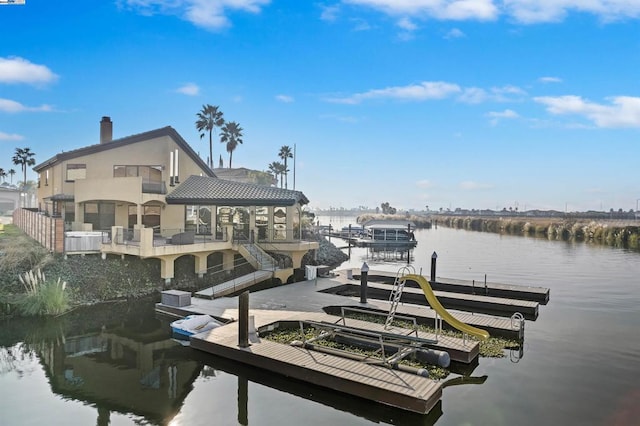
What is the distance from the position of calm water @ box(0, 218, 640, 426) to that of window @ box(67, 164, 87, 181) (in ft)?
41.5

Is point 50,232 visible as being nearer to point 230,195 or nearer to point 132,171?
point 132,171

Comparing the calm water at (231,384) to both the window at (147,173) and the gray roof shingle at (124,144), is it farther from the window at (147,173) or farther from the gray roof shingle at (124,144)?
the gray roof shingle at (124,144)

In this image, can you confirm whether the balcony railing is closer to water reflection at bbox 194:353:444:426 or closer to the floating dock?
the floating dock

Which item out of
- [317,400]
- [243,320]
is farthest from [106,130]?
[317,400]

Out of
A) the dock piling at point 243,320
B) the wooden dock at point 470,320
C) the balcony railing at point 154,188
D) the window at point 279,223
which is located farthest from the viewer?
the window at point 279,223

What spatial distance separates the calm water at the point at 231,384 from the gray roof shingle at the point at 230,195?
9.25 meters

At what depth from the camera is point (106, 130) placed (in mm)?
32125

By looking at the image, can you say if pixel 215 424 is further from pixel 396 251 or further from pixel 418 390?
pixel 396 251

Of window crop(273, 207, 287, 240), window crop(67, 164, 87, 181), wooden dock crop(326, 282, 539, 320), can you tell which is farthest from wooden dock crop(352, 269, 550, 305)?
window crop(67, 164, 87, 181)

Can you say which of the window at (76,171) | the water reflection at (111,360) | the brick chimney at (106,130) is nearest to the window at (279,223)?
the water reflection at (111,360)

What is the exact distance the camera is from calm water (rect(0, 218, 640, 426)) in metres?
10.0

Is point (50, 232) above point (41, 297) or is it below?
above

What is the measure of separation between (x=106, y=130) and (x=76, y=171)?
5.25 meters

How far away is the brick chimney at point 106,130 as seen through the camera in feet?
105
